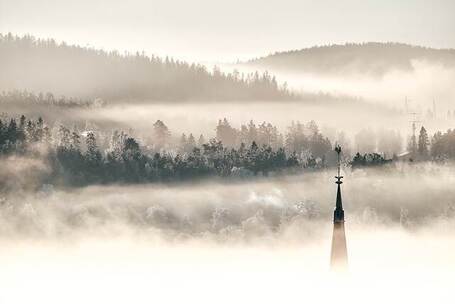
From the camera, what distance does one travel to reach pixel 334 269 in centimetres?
15512

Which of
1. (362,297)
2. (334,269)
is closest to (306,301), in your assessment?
(362,297)

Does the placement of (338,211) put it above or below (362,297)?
above

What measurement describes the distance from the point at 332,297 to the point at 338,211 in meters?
11.6

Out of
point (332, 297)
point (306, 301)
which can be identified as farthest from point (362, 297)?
point (306, 301)

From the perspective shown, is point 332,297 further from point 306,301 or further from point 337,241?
point 306,301

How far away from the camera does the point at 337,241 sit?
153 meters

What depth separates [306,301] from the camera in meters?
194

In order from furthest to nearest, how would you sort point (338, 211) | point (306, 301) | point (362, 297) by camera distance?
point (306, 301)
point (362, 297)
point (338, 211)

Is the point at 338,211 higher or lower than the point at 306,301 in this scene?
higher

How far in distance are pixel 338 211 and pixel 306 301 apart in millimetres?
44137

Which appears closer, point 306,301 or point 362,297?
point 362,297

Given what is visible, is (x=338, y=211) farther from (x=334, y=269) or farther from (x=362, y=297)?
(x=362, y=297)

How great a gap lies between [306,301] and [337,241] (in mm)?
42866

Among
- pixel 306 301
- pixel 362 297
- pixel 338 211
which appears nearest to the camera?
pixel 338 211
